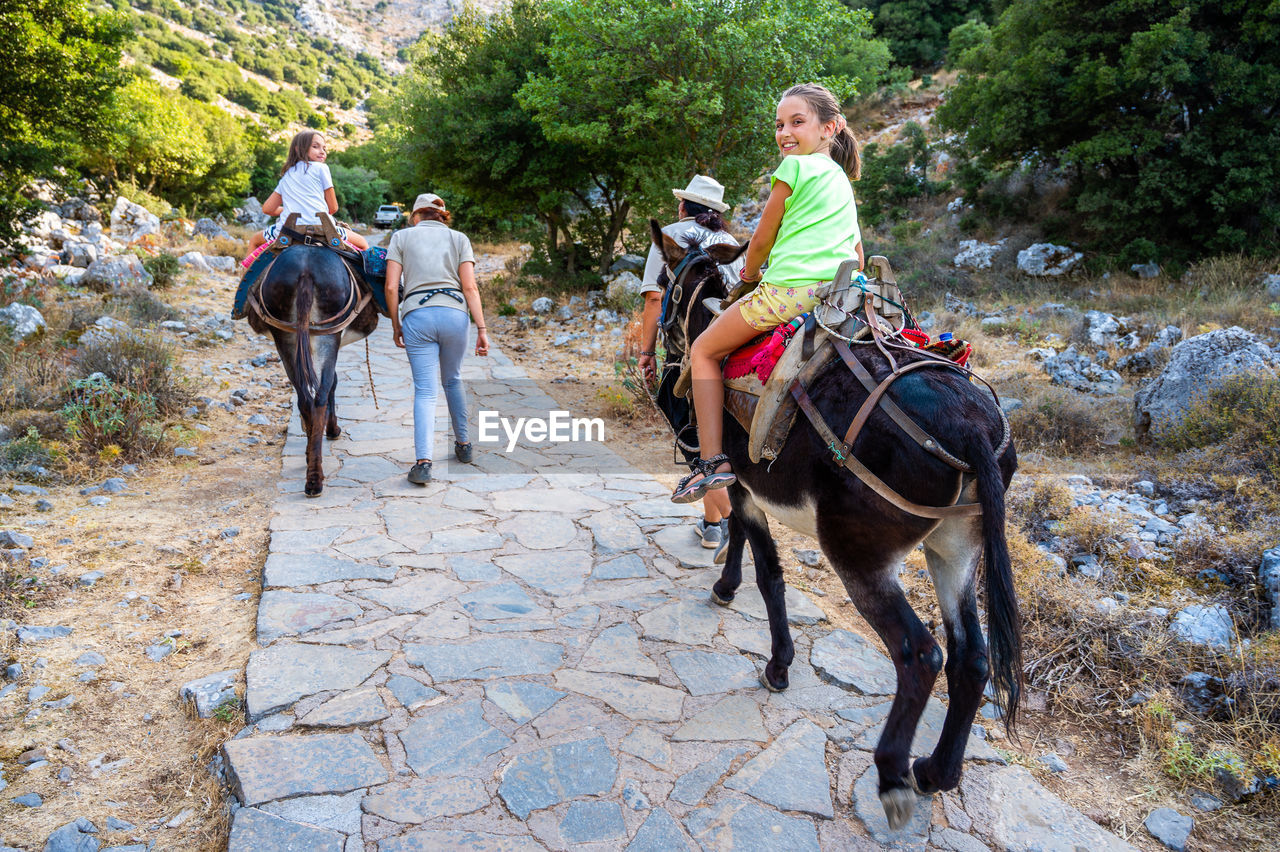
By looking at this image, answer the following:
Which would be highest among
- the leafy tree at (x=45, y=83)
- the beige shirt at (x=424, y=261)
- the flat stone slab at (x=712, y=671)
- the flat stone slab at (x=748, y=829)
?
the leafy tree at (x=45, y=83)

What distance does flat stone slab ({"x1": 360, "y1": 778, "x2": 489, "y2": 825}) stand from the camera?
7.84ft

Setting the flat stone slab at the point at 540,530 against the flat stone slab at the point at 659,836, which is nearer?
the flat stone slab at the point at 659,836

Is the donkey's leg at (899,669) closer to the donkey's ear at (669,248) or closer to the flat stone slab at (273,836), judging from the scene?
the flat stone slab at (273,836)

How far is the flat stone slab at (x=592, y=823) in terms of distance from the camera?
2352 millimetres

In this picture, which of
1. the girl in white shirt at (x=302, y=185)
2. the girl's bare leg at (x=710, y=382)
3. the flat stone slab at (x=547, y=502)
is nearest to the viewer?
the girl's bare leg at (x=710, y=382)

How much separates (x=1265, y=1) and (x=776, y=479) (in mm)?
15308

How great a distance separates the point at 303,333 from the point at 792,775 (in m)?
4.70

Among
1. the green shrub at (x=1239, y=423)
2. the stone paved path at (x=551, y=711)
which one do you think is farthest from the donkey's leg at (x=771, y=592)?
the green shrub at (x=1239, y=423)

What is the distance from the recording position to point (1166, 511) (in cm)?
462

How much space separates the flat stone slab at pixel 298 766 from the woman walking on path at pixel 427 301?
3031 millimetres

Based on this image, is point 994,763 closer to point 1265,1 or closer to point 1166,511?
point 1166,511

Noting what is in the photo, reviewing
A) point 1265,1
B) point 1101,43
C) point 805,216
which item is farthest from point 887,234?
point 805,216

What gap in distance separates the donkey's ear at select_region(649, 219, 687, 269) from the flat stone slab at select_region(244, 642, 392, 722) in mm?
2527

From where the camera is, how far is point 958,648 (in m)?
2.46
